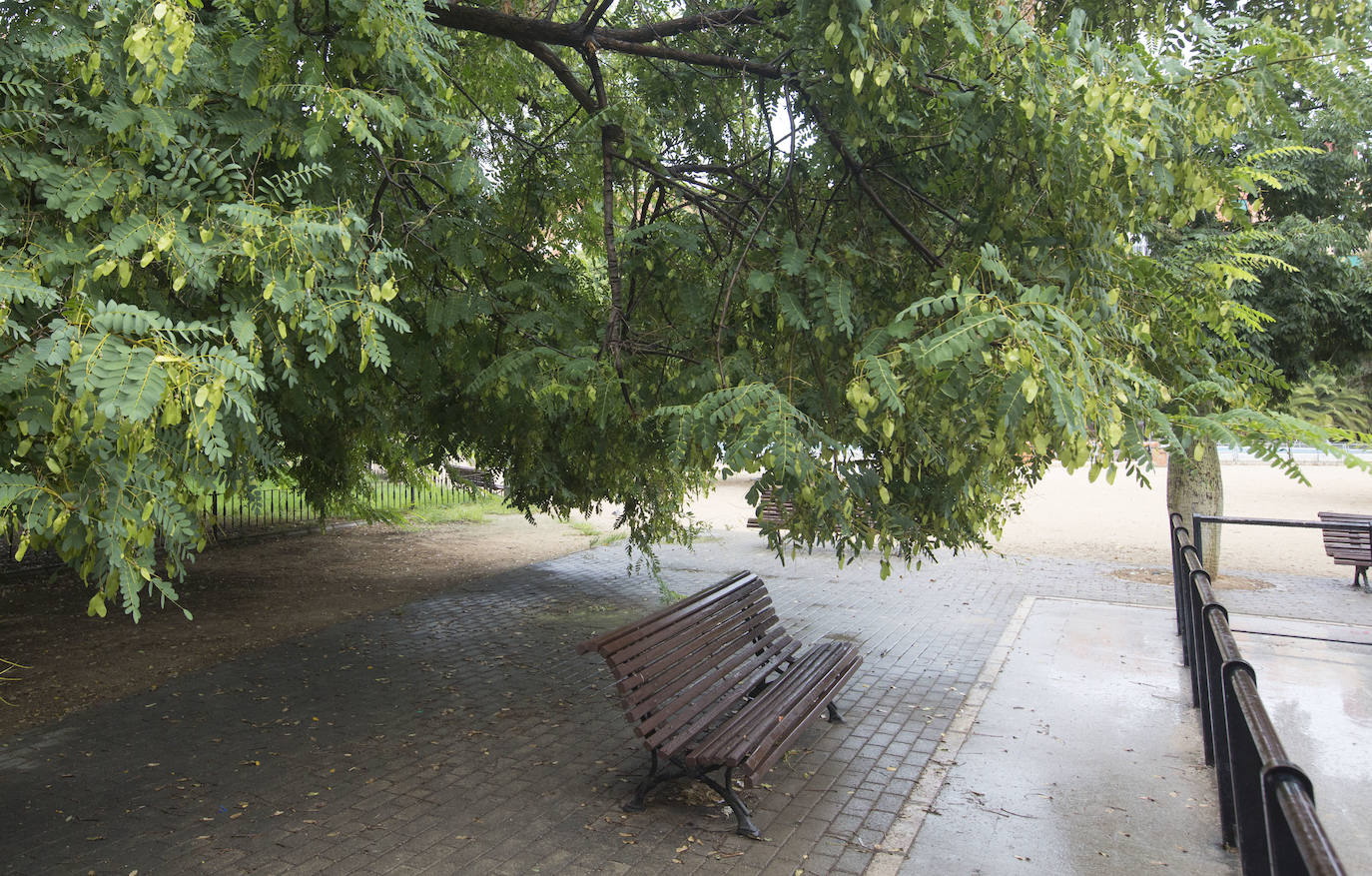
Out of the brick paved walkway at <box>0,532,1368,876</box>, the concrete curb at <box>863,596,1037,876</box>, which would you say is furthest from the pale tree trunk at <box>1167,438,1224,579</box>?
→ the concrete curb at <box>863,596,1037,876</box>

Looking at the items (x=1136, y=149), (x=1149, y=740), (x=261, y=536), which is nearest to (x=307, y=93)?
(x=1136, y=149)

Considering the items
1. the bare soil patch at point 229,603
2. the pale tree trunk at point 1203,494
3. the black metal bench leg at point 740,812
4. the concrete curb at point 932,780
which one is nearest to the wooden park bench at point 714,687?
the black metal bench leg at point 740,812

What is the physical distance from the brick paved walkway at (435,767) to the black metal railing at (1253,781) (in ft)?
5.73

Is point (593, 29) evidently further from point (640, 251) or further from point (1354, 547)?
point (1354, 547)

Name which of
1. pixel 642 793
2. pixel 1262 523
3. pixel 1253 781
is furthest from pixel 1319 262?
pixel 642 793

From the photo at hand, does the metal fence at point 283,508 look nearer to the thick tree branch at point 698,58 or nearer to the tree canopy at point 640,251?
the tree canopy at point 640,251

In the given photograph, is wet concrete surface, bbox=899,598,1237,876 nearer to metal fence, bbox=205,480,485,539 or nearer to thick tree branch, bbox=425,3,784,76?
thick tree branch, bbox=425,3,784,76

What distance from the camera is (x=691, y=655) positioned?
541 centimetres

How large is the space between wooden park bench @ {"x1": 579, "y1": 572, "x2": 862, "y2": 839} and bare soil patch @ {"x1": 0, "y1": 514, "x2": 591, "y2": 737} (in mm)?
4636

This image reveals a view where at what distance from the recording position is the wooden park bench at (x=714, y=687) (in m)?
4.59

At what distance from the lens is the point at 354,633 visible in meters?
9.16

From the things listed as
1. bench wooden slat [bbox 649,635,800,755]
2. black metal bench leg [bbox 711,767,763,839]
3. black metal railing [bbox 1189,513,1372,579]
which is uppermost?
black metal railing [bbox 1189,513,1372,579]

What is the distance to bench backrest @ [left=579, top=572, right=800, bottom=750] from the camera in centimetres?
474

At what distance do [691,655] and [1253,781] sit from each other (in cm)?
318
